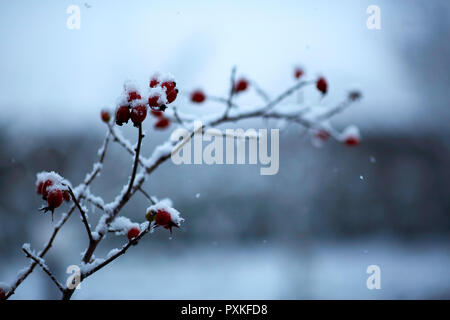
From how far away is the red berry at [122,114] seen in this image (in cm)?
62

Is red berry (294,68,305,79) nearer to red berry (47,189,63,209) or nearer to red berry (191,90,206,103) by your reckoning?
red berry (191,90,206,103)

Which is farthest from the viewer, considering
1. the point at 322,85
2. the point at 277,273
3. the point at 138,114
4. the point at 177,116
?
the point at 277,273

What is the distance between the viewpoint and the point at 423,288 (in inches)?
176

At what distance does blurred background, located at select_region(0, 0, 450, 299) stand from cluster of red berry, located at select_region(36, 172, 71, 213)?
0.24 metres

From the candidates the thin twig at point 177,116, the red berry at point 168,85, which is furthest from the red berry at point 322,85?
the red berry at point 168,85

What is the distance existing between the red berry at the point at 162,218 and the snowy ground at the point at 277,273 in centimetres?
364

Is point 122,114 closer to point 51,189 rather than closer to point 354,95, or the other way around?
point 51,189

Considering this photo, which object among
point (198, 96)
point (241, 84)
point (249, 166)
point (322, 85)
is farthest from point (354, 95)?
point (249, 166)

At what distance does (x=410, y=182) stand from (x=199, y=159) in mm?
6394

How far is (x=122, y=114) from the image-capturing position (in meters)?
0.62

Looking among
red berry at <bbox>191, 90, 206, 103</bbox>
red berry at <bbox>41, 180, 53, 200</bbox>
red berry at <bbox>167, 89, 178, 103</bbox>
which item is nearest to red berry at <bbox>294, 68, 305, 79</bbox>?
red berry at <bbox>191, 90, 206, 103</bbox>

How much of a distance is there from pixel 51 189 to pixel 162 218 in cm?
21
